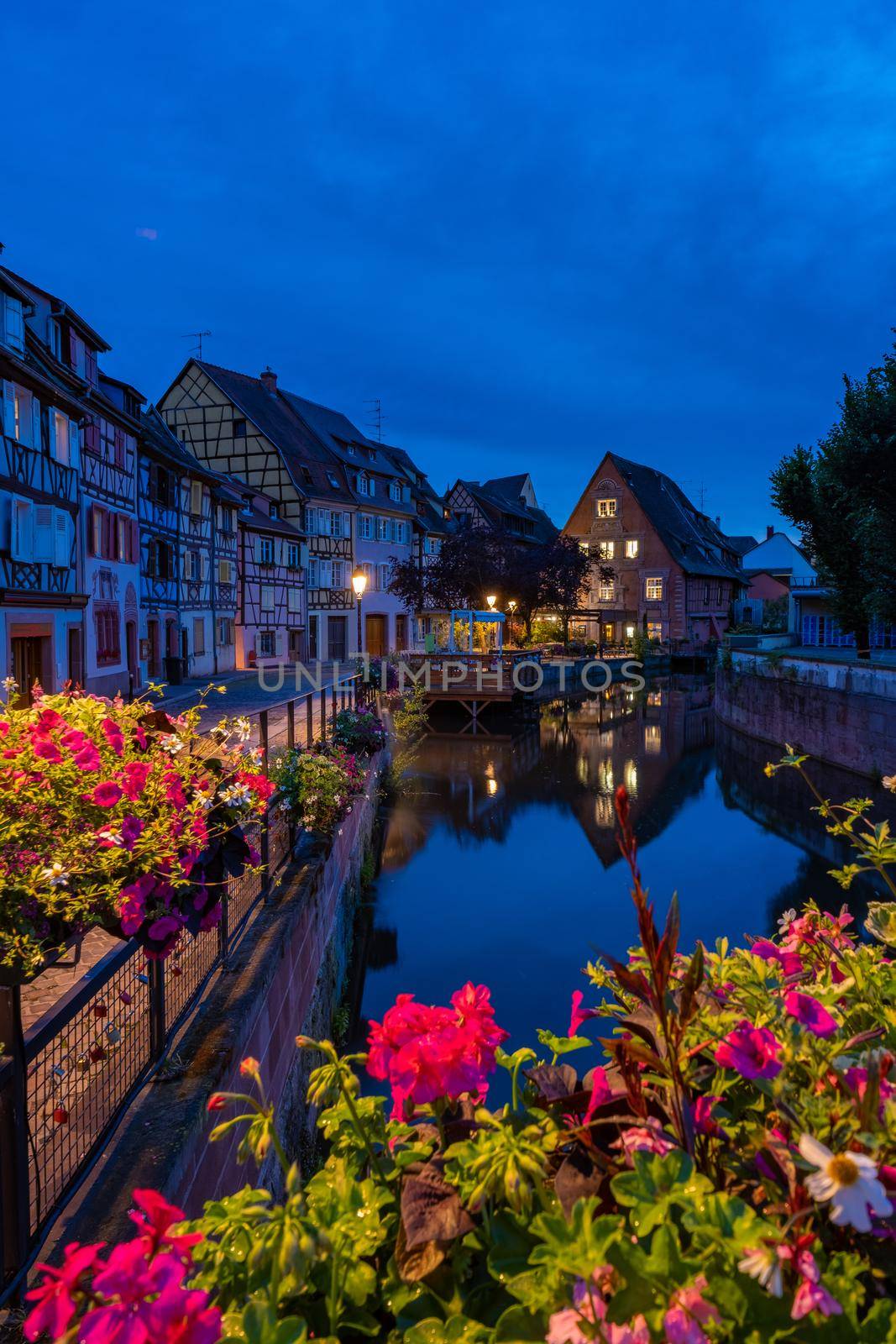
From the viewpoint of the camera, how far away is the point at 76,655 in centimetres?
2075

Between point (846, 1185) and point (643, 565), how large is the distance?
61.5 m

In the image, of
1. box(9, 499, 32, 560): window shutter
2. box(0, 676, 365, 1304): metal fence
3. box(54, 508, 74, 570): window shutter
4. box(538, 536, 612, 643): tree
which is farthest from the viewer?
box(538, 536, 612, 643): tree

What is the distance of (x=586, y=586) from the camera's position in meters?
47.6

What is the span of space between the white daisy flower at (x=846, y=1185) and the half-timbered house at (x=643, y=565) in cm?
5668

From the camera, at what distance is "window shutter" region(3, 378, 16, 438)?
55.0 feet

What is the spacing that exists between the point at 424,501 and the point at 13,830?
50.1 meters

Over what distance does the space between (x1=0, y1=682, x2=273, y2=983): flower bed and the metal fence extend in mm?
214

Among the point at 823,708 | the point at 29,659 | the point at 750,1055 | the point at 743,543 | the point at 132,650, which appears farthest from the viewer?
the point at 743,543

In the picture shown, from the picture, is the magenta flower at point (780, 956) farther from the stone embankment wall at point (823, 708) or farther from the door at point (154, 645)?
the door at point (154, 645)

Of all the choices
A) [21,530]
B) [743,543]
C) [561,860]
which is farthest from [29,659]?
[743,543]

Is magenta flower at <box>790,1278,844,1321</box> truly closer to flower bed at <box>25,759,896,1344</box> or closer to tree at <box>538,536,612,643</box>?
flower bed at <box>25,759,896,1344</box>

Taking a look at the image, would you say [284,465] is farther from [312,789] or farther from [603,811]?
[312,789]

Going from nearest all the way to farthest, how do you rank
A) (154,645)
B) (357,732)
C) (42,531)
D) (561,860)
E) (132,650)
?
(357,732)
(561,860)
(42,531)
(132,650)
(154,645)

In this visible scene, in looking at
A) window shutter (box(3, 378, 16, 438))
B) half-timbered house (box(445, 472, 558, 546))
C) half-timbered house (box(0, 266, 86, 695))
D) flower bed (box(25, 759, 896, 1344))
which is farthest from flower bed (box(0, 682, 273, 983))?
half-timbered house (box(445, 472, 558, 546))
